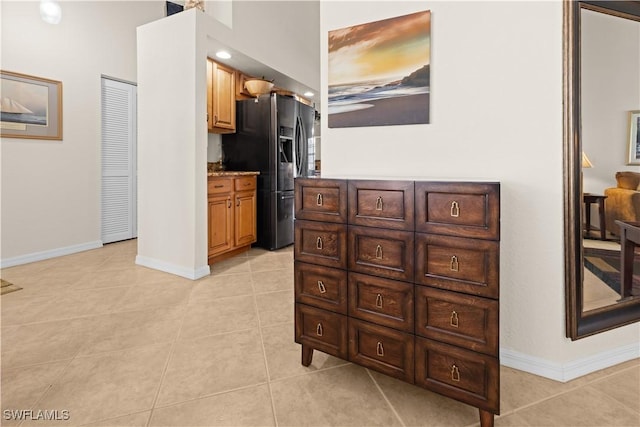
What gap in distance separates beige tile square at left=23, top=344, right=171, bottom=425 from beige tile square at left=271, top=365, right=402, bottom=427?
0.58m

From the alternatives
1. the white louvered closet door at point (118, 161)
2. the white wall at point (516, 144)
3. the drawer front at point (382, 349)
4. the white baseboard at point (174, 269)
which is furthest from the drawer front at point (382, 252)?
the white louvered closet door at point (118, 161)

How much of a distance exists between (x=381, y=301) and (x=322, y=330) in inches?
13.7

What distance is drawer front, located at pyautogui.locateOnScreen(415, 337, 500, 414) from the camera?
1.17 meters

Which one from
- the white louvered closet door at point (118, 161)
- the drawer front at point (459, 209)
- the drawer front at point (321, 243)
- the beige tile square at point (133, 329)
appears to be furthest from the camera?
the white louvered closet door at point (118, 161)

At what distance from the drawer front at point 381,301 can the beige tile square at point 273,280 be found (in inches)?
55.8

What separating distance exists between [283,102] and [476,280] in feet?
10.9

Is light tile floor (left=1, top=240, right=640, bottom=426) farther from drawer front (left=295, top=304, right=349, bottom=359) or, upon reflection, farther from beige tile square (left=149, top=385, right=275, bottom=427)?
drawer front (left=295, top=304, right=349, bottom=359)

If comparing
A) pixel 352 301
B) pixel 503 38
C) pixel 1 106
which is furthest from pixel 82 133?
pixel 503 38

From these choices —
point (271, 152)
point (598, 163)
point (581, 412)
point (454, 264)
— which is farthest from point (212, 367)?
point (271, 152)

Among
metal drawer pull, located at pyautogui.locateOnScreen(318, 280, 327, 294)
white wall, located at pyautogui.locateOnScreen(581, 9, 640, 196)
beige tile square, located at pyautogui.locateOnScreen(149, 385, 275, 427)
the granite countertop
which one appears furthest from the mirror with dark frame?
the granite countertop

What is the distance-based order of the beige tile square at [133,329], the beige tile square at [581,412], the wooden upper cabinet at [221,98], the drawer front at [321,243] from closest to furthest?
the beige tile square at [581,412]
the drawer front at [321,243]
the beige tile square at [133,329]
the wooden upper cabinet at [221,98]

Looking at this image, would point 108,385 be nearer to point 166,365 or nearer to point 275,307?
point 166,365

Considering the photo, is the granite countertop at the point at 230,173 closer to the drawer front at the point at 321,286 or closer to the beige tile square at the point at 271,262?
the beige tile square at the point at 271,262

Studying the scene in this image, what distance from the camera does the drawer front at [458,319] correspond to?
1.16m
